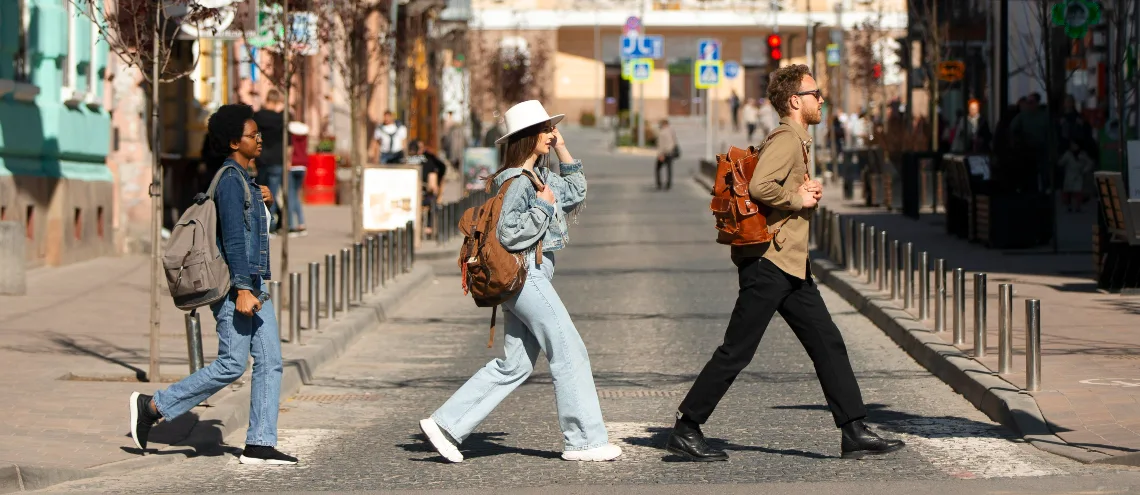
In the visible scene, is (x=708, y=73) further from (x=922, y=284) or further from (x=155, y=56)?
(x=155, y=56)

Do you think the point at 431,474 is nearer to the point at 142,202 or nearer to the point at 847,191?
the point at 142,202

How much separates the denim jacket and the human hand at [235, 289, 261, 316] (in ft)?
3.65

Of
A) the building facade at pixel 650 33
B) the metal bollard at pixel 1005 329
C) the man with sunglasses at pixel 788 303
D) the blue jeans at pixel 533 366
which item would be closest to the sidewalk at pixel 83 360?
the blue jeans at pixel 533 366

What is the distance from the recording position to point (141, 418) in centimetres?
841

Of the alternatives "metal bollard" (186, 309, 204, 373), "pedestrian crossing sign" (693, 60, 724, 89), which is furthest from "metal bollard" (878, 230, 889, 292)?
"pedestrian crossing sign" (693, 60, 724, 89)

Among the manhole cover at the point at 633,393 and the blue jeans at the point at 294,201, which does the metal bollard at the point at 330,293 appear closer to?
the manhole cover at the point at 633,393

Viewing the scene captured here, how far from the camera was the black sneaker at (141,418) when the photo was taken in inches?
331

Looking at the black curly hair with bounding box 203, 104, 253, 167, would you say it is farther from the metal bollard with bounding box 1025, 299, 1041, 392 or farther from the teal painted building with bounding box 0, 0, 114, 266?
the teal painted building with bounding box 0, 0, 114, 266

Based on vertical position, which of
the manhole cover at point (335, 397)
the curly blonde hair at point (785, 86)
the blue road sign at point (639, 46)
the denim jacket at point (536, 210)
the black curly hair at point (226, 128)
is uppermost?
the blue road sign at point (639, 46)

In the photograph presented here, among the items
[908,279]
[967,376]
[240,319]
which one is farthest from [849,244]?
[240,319]

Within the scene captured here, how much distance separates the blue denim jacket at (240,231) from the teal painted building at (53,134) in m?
9.47

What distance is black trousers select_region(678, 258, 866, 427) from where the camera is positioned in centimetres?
821

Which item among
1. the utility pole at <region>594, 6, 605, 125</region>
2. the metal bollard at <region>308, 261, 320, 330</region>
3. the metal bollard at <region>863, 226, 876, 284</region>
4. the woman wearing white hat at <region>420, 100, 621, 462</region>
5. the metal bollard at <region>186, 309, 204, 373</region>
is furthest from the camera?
the utility pole at <region>594, 6, 605, 125</region>

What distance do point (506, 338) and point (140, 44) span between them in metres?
4.13
